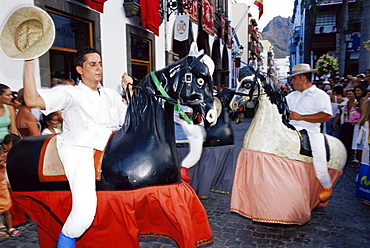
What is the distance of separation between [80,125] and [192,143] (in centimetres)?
223

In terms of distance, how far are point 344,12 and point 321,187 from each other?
53.9 ft

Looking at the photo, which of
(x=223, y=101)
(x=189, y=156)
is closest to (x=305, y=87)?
(x=223, y=101)

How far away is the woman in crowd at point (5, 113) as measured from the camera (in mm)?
4020

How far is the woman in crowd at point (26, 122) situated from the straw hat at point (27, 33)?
262 cm

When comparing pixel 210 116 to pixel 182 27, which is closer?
pixel 210 116

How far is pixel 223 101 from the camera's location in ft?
15.7

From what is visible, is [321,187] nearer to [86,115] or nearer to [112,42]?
[86,115]

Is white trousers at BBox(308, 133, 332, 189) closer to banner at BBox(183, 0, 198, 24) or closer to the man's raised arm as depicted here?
the man's raised arm

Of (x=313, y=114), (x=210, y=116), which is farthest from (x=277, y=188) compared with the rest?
(x=210, y=116)

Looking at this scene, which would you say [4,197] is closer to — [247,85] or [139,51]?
[247,85]

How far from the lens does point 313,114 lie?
3723 millimetres

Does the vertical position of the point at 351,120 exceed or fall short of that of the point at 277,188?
it exceeds it

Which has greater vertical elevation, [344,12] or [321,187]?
[344,12]

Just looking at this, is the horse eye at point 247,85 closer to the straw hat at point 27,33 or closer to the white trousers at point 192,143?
the white trousers at point 192,143
